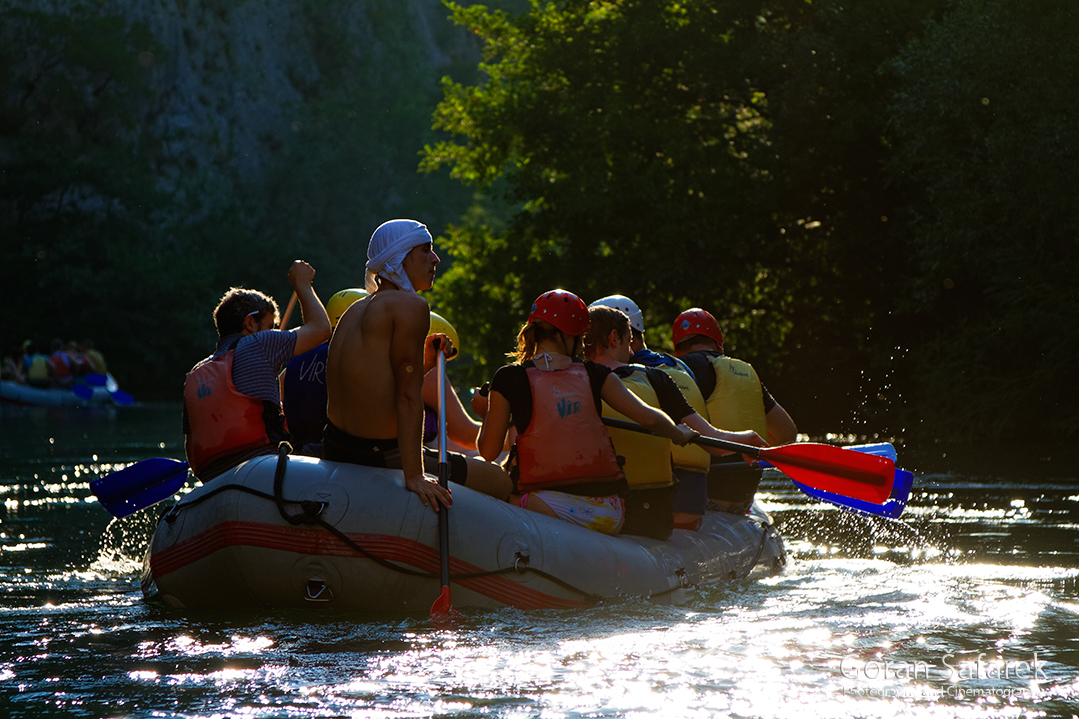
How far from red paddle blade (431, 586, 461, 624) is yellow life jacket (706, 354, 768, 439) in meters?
2.39

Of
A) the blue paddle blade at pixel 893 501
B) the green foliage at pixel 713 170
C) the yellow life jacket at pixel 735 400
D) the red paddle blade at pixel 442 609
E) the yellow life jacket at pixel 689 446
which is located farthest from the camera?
the green foliage at pixel 713 170

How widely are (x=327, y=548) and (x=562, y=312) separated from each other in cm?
140

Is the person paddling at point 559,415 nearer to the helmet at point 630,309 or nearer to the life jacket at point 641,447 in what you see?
the life jacket at point 641,447

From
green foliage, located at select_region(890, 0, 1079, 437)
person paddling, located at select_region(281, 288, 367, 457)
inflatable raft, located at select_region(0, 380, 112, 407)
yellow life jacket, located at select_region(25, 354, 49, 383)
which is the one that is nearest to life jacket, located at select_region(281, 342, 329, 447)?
person paddling, located at select_region(281, 288, 367, 457)

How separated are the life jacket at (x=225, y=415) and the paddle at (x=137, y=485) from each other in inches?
36.5

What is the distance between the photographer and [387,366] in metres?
5.14

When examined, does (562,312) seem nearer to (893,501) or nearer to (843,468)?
(843,468)

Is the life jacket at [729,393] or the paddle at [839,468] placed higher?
the life jacket at [729,393]

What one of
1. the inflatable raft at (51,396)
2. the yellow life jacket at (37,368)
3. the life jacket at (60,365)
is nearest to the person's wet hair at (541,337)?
the inflatable raft at (51,396)

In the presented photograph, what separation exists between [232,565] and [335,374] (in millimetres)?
824

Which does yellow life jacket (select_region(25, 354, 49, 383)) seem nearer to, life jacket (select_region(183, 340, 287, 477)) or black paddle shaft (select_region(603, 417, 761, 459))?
life jacket (select_region(183, 340, 287, 477))

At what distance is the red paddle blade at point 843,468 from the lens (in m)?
6.30

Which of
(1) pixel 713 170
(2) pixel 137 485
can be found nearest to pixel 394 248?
(2) pixel 137 485

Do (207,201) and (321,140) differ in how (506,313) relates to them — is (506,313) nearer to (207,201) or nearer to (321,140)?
(207,201)
